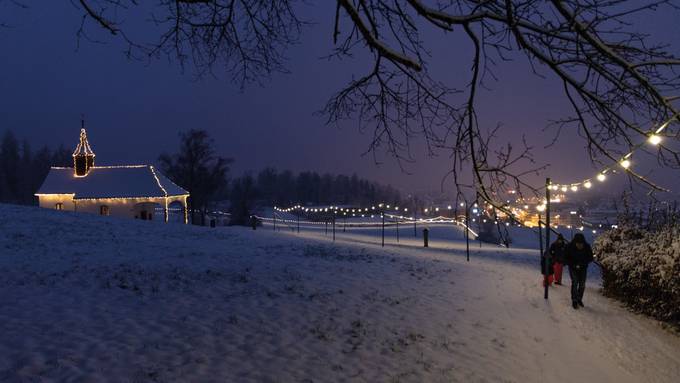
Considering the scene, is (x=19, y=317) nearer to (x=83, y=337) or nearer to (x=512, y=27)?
(x=83, y=337)

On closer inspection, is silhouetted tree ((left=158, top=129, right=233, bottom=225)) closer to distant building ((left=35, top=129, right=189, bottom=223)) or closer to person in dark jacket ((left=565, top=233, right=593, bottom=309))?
distant building ((left=35, top=129, right=189, bottom=223))

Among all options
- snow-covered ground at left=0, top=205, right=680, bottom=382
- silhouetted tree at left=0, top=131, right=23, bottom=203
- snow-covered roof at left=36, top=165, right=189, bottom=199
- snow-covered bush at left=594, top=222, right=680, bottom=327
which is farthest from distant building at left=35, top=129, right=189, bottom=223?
silhouetted tree at left=0, top=131, right=23, bottom=203

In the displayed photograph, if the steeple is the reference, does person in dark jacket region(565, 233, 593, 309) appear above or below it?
below

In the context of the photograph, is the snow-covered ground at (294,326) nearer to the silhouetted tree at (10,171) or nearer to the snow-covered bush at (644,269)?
the snow-covered bush at (644,269)

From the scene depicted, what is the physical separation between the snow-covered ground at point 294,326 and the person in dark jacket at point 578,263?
37cm

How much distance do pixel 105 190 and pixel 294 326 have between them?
36.0 meters

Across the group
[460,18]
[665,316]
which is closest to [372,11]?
[460,18]

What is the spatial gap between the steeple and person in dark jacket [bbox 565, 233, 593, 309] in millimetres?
40768

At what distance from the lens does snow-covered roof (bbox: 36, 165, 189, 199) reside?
124ft

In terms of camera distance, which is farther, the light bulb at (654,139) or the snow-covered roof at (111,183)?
the snow-covered roof at (111,183)

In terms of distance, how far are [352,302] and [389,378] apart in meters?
3.85

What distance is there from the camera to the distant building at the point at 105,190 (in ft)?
122

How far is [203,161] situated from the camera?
4838 cm

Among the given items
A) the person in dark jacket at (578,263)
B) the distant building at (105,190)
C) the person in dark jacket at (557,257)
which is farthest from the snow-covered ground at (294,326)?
the distant building at (105,190)
